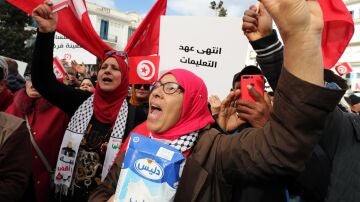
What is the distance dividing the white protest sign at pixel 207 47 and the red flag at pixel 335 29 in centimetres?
74

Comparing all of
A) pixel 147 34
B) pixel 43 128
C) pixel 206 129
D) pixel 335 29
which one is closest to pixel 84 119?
pixel 43 128

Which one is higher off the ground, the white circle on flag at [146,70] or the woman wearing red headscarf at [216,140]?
the white circle on flag at [146,70]

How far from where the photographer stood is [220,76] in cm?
349

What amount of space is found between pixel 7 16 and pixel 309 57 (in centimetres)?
2913

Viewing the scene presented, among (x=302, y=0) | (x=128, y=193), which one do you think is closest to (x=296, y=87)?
(x=302, y=0)

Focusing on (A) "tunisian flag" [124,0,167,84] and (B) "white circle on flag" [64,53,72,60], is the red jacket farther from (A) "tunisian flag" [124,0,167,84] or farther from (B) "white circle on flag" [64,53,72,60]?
(B) "white circle on flag" [64,53,72,60]

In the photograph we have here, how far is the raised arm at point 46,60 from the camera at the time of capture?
9.13ft

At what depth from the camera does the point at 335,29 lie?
2.93 meters

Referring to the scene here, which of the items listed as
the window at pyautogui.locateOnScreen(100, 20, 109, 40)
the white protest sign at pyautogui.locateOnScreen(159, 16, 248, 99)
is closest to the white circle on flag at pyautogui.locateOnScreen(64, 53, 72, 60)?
the white protest sign at pyautogui.locateOnScreen(159, 16, 248, 99)

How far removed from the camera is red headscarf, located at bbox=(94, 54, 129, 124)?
2881 millimetres

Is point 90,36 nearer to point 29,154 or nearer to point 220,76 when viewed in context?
point 220,76

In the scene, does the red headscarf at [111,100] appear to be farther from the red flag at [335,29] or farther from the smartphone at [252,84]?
the red flag at [335,29]

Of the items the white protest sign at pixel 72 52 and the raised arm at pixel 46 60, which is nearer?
the raised arm at pixel 46 60

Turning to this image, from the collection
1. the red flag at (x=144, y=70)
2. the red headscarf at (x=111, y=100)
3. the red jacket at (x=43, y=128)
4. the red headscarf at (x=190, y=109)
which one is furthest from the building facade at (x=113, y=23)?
the red headscarf at (x=190, y=109)
